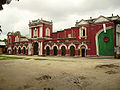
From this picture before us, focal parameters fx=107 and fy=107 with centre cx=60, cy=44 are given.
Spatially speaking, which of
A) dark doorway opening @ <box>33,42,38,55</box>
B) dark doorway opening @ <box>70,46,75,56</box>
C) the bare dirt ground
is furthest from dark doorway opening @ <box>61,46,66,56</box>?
the bare dirt ground

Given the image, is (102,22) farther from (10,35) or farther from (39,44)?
(10,35)

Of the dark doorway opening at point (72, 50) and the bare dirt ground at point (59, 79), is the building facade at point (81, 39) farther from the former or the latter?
the bare dirt ground at point (59, 79)

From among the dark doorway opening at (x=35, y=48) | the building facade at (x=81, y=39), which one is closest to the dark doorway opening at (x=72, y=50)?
the building facade at (x=81, y=39)

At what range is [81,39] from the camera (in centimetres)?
2258

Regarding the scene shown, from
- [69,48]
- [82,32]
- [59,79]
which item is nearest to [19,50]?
[69,48]

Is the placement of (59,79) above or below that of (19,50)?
below

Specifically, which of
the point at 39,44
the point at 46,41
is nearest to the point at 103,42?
the point at 46,41

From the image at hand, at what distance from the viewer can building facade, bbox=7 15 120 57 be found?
63.8 ft

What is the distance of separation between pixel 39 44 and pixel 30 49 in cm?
402

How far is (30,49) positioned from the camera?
100 ft

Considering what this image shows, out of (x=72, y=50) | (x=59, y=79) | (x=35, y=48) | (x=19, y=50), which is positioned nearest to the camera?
(x=59, y=79)

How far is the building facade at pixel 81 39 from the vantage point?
19453 mm

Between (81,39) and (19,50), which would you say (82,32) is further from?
(19,50)

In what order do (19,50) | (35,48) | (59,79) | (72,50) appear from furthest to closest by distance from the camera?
1. (19,50)
2. (35,48)
3. (72,50)
4. (59,79)
